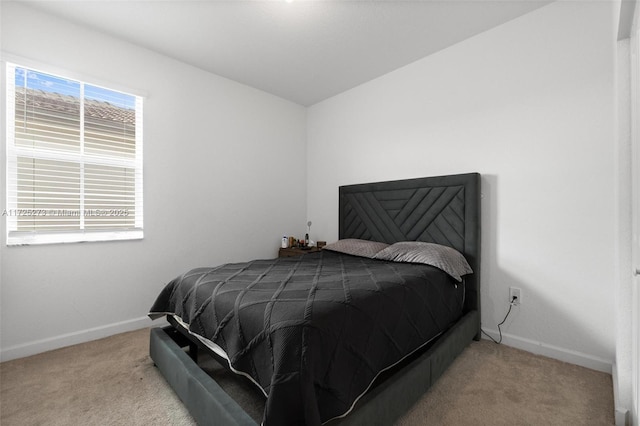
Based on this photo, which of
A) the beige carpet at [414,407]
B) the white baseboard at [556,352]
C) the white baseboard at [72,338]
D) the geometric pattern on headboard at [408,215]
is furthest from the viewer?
the geometric pattern on headboard at [408,215]

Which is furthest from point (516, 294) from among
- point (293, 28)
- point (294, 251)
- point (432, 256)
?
point (293, 28)

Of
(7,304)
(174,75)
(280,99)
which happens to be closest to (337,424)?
(7,304)

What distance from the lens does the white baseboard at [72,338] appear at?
211 centimetres

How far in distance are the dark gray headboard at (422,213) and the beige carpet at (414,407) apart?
67 centimetres

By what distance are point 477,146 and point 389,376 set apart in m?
2.11

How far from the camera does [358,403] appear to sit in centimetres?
120

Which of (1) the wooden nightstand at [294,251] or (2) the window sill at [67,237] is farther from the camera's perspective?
(1) the wooden nightstand at [294,251]

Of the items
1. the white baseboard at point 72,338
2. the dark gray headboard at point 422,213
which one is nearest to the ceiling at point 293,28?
the dark gray headboard at point 422,213

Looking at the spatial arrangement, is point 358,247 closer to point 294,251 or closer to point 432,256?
point 432,256

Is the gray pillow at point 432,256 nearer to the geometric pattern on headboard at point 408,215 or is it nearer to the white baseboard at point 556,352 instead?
the geometric pattern on headboard at point 408,215

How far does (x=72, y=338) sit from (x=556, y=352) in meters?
3.83

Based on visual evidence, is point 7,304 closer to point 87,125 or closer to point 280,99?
point 87,125

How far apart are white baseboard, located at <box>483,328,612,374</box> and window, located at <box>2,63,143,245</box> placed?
3.43 metres

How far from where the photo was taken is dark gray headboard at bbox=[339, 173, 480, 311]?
Result: 245 centimetres
